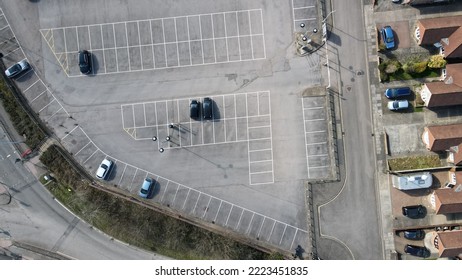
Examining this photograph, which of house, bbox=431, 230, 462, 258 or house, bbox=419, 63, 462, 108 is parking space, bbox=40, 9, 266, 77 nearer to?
house, bbox=419, 63, 462, 108

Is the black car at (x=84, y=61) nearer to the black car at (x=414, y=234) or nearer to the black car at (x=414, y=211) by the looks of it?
the black car at (x=414, y=211)

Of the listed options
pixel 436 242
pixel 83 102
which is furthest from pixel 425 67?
pixel 83 102

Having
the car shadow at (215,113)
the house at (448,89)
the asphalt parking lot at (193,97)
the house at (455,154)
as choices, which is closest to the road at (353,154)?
the asphalt parking lot at (193,97)

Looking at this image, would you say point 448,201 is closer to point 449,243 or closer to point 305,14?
point 449,243

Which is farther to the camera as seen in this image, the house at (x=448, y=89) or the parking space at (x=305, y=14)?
the parking space at (x=305, y=14)

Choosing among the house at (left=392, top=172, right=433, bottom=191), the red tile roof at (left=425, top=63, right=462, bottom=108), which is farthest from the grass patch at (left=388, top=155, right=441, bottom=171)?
the red tile roof at (left=425, top=63, right=462, bottom=108)

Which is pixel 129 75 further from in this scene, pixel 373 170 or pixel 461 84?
pixel 461 84
